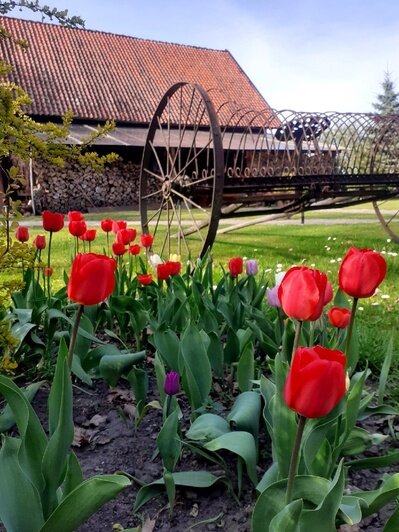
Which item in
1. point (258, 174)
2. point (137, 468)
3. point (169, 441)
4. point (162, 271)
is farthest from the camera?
point (258, 174)

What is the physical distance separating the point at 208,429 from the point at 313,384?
2.19 feet

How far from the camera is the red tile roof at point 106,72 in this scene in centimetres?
1594

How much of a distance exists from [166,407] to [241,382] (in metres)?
0.30

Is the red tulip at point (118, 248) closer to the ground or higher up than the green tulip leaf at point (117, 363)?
higher up

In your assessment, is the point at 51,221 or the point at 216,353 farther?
the point at 51,221

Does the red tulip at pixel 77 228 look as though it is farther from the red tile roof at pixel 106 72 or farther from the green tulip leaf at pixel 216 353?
the red tile roof at pixel 106 72

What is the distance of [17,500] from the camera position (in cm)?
95

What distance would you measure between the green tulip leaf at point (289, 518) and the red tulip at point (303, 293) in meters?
0.35

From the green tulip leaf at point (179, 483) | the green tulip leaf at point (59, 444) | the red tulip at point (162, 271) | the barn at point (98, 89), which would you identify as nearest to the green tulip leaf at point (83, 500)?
the green tulip leaf at point (59, 444)

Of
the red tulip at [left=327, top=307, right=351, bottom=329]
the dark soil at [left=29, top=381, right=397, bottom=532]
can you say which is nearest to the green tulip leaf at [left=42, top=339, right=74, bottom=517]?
the dark soil at [left=29, top=381, right=397, bottom=532]

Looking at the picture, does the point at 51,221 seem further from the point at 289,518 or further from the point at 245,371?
the point at 289,518

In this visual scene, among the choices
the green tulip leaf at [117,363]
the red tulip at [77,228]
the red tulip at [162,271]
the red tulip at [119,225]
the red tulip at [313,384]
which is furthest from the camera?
the red tulip at [119,225]

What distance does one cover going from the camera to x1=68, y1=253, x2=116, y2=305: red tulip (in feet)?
3.44

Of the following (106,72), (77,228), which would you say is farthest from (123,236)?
(106,72)
